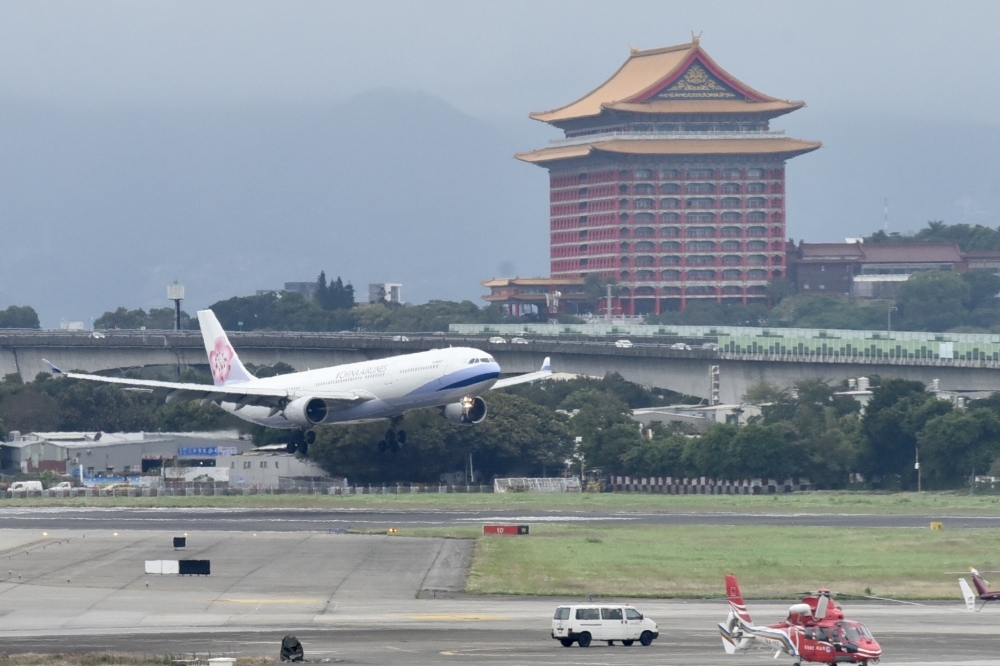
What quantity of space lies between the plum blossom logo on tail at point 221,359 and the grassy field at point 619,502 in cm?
897

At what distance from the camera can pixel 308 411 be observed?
112 m

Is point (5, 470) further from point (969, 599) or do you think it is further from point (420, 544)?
point (969, 599)

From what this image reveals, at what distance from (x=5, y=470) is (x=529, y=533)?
8108 centimetres

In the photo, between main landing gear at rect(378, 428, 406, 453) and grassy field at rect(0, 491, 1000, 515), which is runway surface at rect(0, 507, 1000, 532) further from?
main landing gear at rect(378, 428, 406, 453)

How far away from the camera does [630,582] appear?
Answer: 74.7 metres

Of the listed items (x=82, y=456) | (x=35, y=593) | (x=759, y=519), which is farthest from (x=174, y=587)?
(x=82, y=456)

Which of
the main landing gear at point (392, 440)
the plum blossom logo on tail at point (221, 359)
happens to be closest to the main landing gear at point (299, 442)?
the main landing gear at point (392, 440)

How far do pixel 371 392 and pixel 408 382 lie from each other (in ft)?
10.3

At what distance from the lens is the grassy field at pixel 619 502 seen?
11531cm

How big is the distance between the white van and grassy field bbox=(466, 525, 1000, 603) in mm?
13055

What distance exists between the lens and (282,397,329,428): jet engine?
111938 mm

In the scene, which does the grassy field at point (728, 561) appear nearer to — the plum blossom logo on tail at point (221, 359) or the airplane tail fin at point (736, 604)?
the airplane tail fin at point (736, 604)

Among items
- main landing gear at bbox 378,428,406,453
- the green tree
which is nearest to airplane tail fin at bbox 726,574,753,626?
main landing gear at bbox 378,428,406,453

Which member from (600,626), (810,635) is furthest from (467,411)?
(810,635)
